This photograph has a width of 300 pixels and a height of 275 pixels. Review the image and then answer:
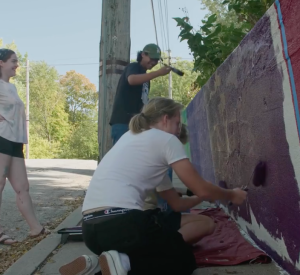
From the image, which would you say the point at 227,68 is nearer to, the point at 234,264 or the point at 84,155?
the point at 234,264

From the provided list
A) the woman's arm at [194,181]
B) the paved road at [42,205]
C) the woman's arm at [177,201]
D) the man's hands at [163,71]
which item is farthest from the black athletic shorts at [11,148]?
the woman's arm at [194,181]

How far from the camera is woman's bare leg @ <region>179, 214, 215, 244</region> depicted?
9.46 ft

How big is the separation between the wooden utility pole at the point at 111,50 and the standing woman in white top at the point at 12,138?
118 cm

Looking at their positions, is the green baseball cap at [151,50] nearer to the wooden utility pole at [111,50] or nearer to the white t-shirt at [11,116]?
the wooden utility pole at [111,50]

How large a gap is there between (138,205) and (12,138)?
6.01ft

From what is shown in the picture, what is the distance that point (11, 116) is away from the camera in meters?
3.80

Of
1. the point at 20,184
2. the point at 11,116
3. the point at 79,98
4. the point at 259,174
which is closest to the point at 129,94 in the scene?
the point at 11,116

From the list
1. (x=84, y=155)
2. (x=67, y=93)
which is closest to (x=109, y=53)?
(x=84, y=155)

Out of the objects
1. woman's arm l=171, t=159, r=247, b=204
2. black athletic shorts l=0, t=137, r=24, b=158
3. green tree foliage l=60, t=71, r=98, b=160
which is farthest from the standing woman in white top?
green tree foliage l=60, t=71, r=98, b=160

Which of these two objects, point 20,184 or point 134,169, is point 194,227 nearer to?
point 134,169

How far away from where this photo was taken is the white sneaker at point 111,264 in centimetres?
228

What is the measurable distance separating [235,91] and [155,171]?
4.77 feet

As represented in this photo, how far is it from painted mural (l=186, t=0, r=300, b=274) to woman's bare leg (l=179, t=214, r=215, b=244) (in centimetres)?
44

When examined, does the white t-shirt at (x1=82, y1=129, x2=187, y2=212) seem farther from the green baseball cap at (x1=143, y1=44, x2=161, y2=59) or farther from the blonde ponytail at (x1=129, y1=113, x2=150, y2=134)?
the green baseball cap at (x1=143, y1=44, x2=161, y2=59)
